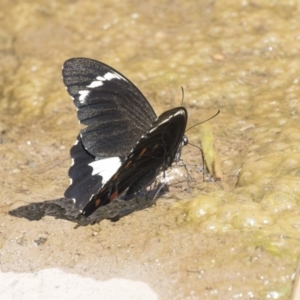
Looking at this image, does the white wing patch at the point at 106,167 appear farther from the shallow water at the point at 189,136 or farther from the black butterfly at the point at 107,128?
the shallow water at the point at 189,136

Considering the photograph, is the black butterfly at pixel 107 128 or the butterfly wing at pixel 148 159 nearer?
the butterfly wing at pixel 148 159

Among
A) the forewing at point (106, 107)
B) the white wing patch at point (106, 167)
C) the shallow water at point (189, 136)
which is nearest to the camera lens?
the shallow water at point (189, 136)

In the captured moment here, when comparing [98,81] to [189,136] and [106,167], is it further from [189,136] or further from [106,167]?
[189,136]

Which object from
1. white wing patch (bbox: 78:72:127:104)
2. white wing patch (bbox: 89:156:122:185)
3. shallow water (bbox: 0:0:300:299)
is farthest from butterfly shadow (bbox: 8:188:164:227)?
white wing patch (bbox: 78:72:127:104)

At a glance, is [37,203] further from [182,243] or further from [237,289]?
[237,289]

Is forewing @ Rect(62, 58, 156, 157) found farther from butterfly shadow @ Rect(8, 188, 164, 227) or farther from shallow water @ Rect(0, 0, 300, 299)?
shallow water @ Rect(0, 0, 300, 299)

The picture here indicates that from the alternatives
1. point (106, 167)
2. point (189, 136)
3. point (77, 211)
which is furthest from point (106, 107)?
point (189, 136)

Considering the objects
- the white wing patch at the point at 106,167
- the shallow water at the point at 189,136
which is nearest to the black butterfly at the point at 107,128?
the white wing patch at the point at 106,167
